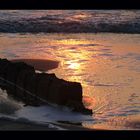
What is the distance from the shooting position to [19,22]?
17.0 m

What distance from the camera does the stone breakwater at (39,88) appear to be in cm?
464

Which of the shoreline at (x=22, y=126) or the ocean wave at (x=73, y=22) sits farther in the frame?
the ocean wave at (x=73, y=22)

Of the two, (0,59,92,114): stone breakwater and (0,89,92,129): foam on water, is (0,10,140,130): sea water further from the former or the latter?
(0,59,92,114): stone breakwater

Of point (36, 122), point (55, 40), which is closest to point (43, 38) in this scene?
point (55, 40)

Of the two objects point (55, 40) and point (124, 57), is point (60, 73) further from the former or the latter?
point (55, 40)

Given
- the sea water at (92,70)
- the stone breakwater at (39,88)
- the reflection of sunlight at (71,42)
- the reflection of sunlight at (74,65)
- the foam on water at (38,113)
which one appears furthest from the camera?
the reflection of sunlight at (71,42)

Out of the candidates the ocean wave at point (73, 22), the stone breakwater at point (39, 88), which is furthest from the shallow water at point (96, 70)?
the ocean wave at point (73, 22)

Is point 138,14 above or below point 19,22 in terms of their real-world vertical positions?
above

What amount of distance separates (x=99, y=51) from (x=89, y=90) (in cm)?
470

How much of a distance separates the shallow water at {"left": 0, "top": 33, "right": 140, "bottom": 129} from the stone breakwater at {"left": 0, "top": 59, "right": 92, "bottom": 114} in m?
0.15

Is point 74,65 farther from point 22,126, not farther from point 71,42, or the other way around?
point 22,126

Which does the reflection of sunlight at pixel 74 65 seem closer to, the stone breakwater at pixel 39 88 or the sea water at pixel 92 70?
the sea water at pixel 92 70

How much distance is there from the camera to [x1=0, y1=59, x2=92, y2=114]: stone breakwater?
464 cm

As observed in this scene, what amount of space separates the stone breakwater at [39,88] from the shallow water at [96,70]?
0.50 feet
